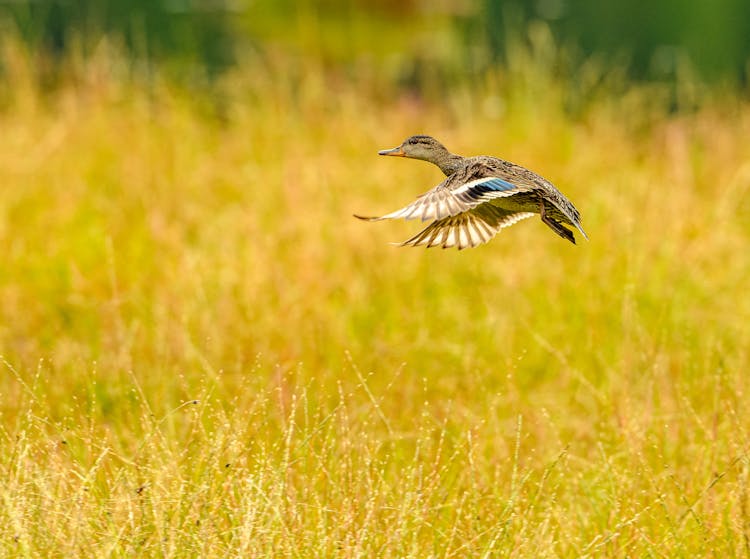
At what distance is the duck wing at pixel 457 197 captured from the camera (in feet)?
5.32

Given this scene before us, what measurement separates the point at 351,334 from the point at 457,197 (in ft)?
8.80

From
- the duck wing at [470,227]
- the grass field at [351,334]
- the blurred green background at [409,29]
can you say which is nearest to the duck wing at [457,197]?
the duck wing at [470,227]

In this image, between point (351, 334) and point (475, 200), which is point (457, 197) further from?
point (351, 334)

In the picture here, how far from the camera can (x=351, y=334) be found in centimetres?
433

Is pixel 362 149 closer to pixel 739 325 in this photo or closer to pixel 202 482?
pixel 739 325

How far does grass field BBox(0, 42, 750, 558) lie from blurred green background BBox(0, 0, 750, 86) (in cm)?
334

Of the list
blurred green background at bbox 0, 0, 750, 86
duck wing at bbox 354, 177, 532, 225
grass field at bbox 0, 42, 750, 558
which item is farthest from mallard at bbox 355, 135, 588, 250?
blurred green background at bbox 0, 0, 750, 86

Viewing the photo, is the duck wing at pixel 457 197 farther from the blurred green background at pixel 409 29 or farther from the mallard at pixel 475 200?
the blurred green background at pixel 409 29

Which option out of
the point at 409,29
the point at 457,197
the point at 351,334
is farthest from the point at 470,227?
the point at 409,29

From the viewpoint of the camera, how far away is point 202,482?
2.42 meters

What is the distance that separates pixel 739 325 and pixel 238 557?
279 cm

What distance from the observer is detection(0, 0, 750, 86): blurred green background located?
13.6 meters

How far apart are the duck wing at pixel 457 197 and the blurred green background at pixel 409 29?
857cm

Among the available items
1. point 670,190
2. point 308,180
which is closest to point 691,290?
point 670,190
